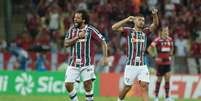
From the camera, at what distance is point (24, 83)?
27.0 m

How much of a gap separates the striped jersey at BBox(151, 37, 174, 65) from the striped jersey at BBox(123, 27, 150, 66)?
165 inches

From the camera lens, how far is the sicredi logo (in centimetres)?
2689

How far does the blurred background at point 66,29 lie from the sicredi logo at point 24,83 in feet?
7.86

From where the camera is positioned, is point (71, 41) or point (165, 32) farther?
point (165, 32)

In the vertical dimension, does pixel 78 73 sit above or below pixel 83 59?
below

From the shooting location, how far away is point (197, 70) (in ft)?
99.1

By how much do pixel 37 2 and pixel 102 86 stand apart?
314 inches

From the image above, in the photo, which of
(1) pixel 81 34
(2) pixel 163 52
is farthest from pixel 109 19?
(1) pixel 81 34

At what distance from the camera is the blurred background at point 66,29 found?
3012 centimetres

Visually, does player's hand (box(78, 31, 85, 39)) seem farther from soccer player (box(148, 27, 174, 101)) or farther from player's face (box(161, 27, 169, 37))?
soccer player (box(148, 27, 174, 101))

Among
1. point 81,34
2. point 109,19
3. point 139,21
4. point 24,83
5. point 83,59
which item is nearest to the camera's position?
point 81,34

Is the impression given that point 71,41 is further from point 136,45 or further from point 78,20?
point 136,45

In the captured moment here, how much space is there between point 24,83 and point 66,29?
533cm

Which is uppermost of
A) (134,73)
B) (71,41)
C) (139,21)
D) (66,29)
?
(66,29)
